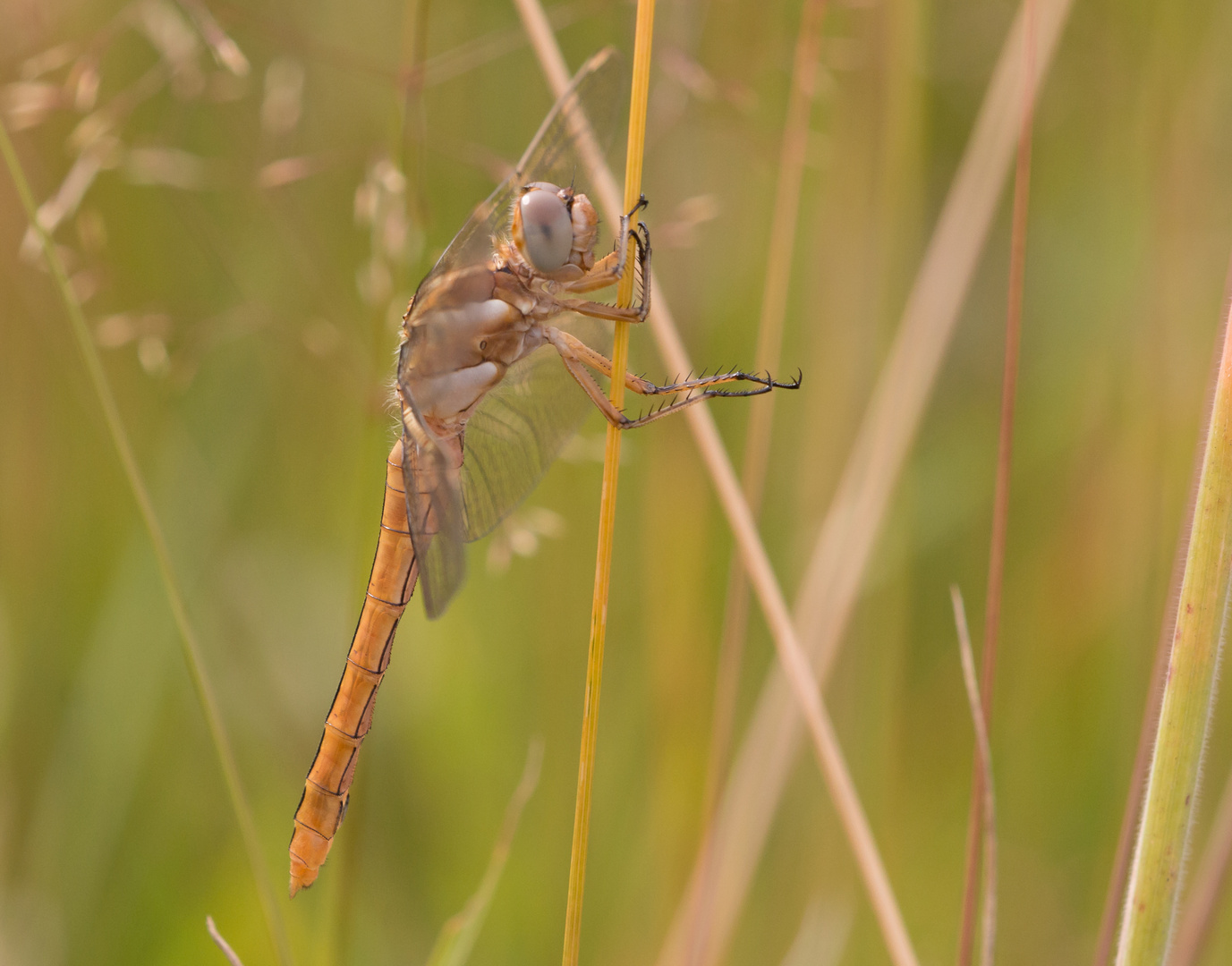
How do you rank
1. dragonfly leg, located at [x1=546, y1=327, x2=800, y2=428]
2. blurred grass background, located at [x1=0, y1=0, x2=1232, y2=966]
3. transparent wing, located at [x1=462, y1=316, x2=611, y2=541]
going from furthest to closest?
blurred grass background, located at [x1=0, y1=0, x2=1232, y2=966] < transparent wing, located at [x1=462, y1=316, x2=611, y2=541] < dragonfly leg, located at [x1=546, y1=327, x2=800, y2=428]

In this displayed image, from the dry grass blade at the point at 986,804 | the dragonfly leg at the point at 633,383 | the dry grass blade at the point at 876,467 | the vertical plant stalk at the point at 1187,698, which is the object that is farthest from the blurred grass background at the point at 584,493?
the vertical plant stalk at the point at 1187,698

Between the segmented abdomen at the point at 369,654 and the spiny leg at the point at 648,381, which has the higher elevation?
the spiny leg at the point at 648,381

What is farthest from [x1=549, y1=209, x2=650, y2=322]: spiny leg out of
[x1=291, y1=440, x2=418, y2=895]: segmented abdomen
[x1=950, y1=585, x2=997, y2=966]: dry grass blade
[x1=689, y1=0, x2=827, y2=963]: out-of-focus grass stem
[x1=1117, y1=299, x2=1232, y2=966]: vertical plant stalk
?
[x1=1117, y1=299, x2=1232, y2=966]: vertical plant stalk

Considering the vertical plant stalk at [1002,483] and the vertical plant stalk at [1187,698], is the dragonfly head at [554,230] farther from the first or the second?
the vertical plant stalk at [1187,698]

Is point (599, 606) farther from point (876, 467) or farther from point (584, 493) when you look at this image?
point (584, 493)

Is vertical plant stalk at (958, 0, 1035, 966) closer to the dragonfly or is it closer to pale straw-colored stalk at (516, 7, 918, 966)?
pale straw-colored stalk at (516, 7, 918, 966)

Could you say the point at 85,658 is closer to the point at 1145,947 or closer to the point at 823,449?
the point at 823,449

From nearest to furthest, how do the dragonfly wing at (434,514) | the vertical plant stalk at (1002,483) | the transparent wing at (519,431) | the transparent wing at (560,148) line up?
the vertical plant stalk at (1002,483) → the dragonfly wing at (434,514) → the transparent wing at (560,148) → the transparent wing at (519,431)
